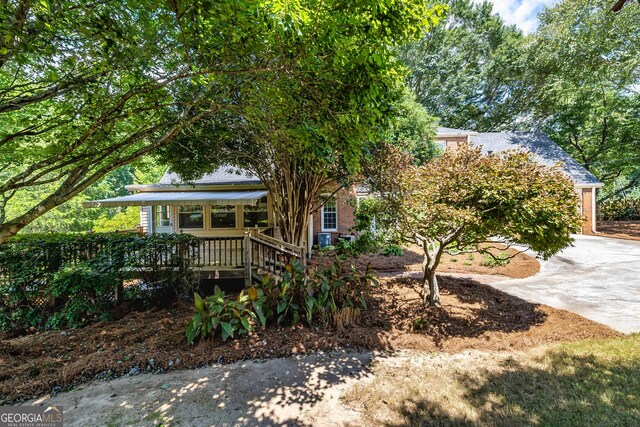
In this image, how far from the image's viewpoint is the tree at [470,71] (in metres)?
27.1

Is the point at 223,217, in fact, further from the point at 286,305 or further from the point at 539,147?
the point at 539,147

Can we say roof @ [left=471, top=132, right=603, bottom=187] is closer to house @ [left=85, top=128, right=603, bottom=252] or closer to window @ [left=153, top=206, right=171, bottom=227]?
house @ [left=85, top=128, right=603, bottom=252]

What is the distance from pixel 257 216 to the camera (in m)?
12.7

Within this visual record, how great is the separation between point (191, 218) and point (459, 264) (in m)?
11.4

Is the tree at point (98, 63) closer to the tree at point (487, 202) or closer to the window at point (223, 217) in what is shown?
the tree at point (487, 202)

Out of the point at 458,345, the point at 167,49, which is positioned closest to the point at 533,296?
the point at 458,345

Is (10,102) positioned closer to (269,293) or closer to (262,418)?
(269,293)

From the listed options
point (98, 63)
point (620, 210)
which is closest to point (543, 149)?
point (620, 210)

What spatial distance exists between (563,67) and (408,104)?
60.2ft

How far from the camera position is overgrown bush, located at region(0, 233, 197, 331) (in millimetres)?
5836

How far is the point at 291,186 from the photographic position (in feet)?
31.6

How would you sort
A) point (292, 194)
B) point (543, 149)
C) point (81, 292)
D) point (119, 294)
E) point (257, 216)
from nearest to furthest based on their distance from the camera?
point (81, 292)
point (119, 294)
point (292, 194)
point (257, 216)
point (543, 149)

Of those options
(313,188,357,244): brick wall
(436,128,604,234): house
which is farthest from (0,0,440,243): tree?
(436,128,604,234): house

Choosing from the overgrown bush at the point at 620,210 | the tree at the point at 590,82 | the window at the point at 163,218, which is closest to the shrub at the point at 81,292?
the window at the point at 163,218
